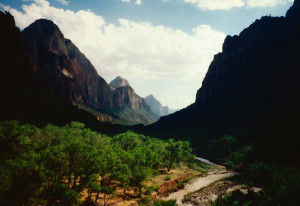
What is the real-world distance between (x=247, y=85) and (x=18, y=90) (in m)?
120

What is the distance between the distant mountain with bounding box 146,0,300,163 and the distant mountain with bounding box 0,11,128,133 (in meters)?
56.1

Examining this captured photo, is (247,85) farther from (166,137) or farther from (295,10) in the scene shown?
(166,137)

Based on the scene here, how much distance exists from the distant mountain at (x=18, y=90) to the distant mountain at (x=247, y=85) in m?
56.1

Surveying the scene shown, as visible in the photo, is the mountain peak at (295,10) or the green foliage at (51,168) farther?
the mountain peak at (295,10)

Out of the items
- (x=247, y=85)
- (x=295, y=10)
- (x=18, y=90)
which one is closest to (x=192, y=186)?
(x=18, y=90)

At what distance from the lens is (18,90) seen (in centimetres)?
7156

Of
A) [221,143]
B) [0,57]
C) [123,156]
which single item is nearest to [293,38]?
[221,143]

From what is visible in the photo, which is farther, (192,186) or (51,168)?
(192,186)

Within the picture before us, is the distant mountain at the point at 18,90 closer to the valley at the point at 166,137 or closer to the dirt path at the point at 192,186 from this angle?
the valley at the point at 166,137

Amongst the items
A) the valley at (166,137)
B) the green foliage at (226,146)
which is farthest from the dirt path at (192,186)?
the green foliage at (226,146)

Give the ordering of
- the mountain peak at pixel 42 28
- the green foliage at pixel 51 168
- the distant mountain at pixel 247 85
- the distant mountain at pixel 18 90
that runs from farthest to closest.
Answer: the mountain peak at pixel 42 28
the distant mountain at pixel 247 85
the distant mountain at pixel 18 90
the green foliage at pixel 51 168

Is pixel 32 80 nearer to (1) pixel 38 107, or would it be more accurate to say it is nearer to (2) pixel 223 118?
(1) pixel 38 107

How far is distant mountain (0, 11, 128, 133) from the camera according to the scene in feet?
211

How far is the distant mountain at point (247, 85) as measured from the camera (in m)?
95.1
